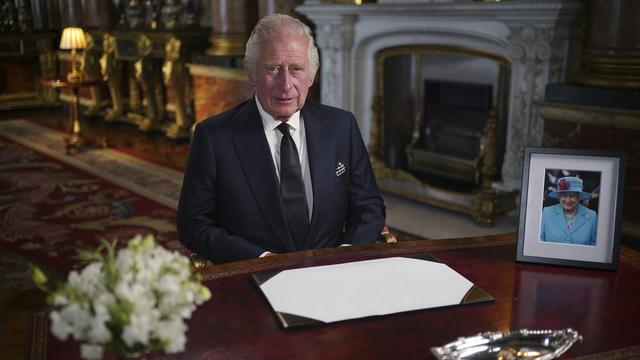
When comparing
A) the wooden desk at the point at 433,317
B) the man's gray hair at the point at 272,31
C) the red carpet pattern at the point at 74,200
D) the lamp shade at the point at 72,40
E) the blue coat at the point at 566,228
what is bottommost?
the red carpet pattern at the point at 74,200

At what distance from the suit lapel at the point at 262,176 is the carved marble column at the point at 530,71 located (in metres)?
2.63

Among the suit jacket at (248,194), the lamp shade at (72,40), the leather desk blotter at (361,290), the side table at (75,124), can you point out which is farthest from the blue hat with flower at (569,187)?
the lamp shade at (72,40)

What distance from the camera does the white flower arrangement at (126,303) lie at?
79cm

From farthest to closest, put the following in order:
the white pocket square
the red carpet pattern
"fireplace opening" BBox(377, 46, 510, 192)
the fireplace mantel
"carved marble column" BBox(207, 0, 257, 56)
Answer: "carved marble column" BBox(207, 0, 257, 56) < "fireplace opening" BBox(377, 46, 510, 192) < the red carpet pattern < the fireplace mantel < the white pocket square

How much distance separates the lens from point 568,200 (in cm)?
153

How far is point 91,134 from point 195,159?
6649 mm

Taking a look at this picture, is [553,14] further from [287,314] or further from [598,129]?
[287,314]

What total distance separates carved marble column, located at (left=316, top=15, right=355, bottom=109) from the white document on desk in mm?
3947

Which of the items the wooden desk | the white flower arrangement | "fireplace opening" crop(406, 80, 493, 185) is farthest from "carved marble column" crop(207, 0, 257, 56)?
the white flower arrangement

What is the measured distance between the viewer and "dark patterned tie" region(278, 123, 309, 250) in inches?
78.1

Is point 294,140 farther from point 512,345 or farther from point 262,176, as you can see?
point 512,345

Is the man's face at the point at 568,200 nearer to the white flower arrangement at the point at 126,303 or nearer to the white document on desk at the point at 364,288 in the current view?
the white document on desk at the point at 364,288

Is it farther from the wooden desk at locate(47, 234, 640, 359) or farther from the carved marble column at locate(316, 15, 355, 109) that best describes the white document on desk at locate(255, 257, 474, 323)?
the carved marble column at locate(316, 15, 355, 109)

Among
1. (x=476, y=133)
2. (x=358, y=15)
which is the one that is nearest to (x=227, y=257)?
(x=476, y=133)
